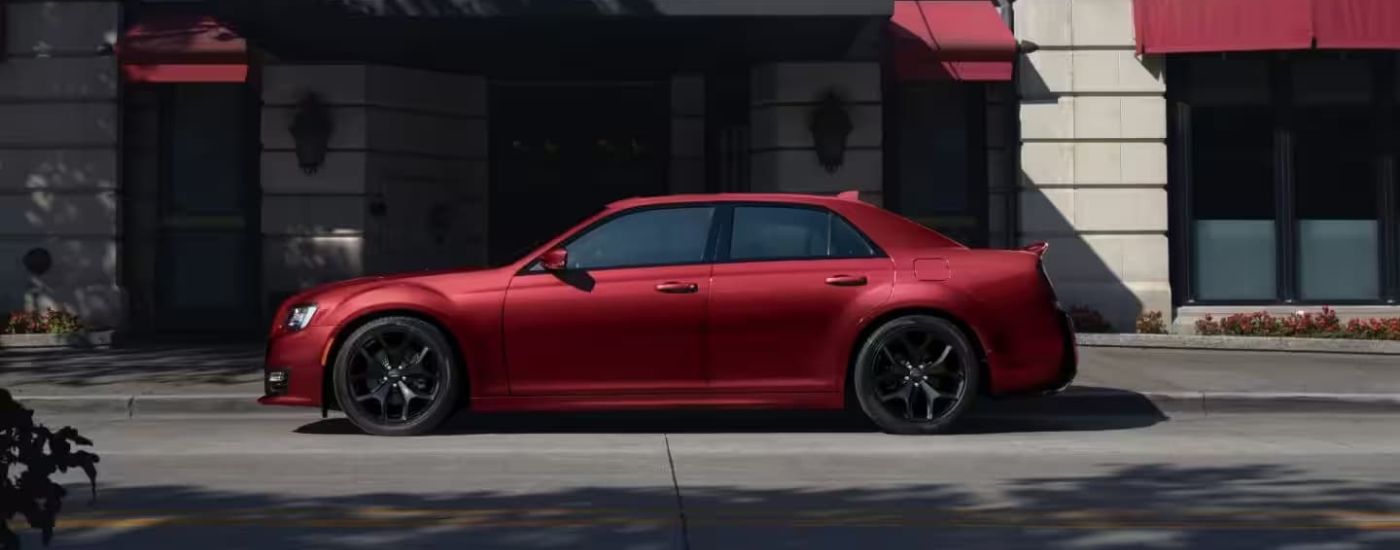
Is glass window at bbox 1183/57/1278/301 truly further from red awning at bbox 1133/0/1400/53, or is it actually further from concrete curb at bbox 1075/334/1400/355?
concrete curb at bbox 1075/334/1400/355

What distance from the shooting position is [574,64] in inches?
749

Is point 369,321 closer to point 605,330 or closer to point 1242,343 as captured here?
point 605,330

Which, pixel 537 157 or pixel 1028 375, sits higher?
pixel 537 157

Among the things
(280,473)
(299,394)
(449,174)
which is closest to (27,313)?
(449,174)

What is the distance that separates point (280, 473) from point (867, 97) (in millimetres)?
10762

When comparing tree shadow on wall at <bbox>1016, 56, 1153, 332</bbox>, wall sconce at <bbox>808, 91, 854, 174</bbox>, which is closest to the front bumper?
wall sconce at <bbox>808, 91, 854, 174</bbox>

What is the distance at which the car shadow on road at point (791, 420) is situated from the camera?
11.1 metres

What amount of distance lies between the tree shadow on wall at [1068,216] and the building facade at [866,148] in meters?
0.02

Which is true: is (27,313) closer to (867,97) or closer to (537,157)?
(537,157)

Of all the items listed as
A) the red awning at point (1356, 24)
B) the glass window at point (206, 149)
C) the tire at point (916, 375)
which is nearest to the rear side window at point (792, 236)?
the tire at point (916, 375)

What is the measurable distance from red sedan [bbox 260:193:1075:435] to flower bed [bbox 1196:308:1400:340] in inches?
302

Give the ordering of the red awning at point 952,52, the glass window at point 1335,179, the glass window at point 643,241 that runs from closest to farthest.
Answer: the glass window at point 643,241, the red awning at point 952,52, the glass window at point 1335,179

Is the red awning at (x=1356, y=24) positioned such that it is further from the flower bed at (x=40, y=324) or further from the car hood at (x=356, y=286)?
the flower bed at (x=40, y=324)

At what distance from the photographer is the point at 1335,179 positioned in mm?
18266
